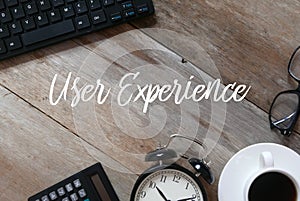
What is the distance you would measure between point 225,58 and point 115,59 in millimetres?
166

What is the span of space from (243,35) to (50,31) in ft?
0.95

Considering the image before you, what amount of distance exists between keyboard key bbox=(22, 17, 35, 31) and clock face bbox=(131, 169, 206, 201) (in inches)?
11.0

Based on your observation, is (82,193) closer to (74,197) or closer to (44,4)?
(74,197)

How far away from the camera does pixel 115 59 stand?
1.09m

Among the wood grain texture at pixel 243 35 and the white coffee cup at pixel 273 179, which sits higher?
the wood grain texture at pixel 243 35

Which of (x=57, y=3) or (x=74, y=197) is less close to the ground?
(x=57, y=3)

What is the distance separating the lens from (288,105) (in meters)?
1.09

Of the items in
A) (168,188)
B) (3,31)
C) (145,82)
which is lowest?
(168,188)

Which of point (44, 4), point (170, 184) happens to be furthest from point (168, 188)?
point (44, 4)

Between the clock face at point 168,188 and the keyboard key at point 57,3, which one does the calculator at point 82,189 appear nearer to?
the clock face at point 168,188

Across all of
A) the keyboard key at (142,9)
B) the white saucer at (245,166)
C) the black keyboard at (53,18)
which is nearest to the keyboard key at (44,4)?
the black keyboard at (53,18)

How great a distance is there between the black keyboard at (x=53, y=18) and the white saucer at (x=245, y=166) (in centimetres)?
26

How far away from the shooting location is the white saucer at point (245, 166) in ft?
3.44

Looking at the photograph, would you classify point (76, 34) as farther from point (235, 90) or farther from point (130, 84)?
point (235, 90)
